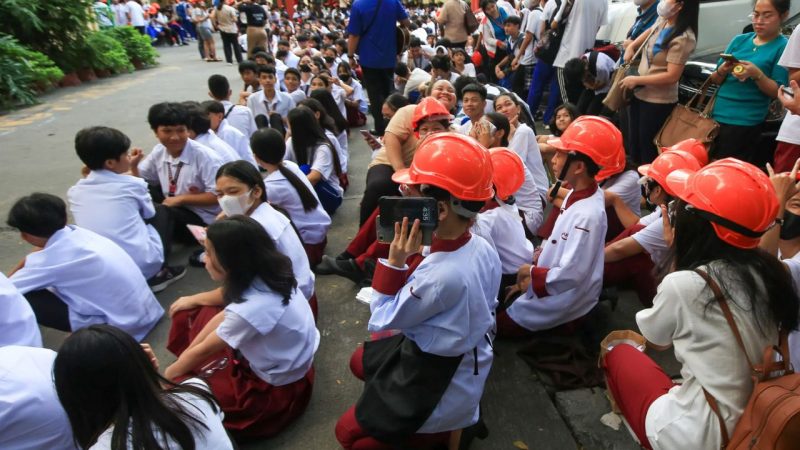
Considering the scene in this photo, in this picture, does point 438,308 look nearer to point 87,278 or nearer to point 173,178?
point 87,278

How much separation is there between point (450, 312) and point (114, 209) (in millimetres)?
2985

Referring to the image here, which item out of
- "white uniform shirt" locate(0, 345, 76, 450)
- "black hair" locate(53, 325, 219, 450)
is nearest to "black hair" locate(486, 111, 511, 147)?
"black hair" locate(53, 325, 219, 450)

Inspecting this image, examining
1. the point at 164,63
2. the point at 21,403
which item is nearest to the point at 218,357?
the point at 21,403

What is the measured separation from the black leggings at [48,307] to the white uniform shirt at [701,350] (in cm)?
331

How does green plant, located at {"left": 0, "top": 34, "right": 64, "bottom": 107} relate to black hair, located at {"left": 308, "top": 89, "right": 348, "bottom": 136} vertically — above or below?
below

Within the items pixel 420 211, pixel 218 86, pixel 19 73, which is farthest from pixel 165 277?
pixel 19 73

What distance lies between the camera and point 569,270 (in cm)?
276

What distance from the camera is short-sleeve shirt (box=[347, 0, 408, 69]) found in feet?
20.7

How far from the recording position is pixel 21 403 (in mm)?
1923

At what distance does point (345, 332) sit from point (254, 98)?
14.4 ft

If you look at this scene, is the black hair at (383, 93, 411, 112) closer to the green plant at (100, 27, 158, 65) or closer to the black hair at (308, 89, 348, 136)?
the black hair at (308, 89, 348, 136)

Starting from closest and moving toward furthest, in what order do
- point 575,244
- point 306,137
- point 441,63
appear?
point 575,244 < point 306,137 < point 441,63

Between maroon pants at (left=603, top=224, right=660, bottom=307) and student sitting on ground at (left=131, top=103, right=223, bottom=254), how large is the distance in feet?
11.2

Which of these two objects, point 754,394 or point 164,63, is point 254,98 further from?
point 164,63
